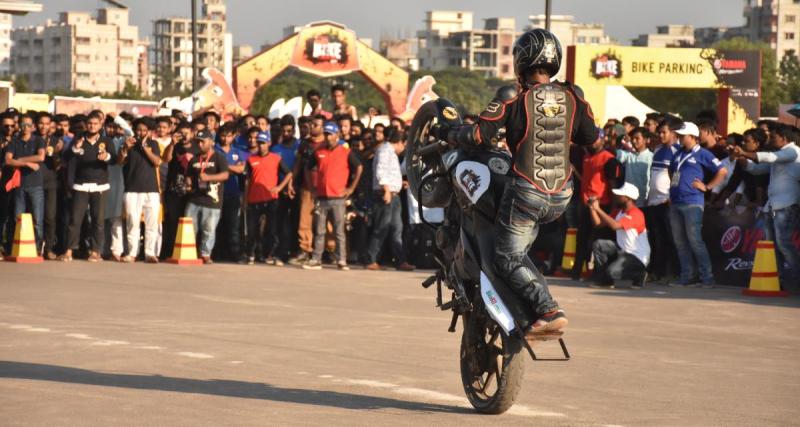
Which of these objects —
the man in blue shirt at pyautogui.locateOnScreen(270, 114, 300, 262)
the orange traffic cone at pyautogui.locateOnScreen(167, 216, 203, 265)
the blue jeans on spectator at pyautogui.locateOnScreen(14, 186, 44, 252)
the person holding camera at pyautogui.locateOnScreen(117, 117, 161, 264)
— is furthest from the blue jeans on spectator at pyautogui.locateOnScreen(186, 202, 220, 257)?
the blue jeans on spectator at pyautogui.locateOnScreen(14, 186, 44, 252)

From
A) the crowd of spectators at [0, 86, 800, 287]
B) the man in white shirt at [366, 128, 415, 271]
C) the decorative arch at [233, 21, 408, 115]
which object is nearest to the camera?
the crowd of spectators at [0, 86, 800, 287]

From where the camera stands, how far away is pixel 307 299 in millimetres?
15625

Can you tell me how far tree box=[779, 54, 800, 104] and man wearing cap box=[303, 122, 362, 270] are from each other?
92.6m

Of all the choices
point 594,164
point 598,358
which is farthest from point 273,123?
point 598,358

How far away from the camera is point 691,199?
17.9 metres

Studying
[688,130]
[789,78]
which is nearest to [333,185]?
[688,130]

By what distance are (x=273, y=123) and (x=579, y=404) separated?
13.6 metres

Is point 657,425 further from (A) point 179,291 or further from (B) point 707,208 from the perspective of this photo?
(B) point 707,208

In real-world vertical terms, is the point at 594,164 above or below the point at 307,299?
above

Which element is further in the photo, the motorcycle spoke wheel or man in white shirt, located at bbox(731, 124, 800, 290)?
man in white shirt, located at bbox(731, 124, 800, 290)

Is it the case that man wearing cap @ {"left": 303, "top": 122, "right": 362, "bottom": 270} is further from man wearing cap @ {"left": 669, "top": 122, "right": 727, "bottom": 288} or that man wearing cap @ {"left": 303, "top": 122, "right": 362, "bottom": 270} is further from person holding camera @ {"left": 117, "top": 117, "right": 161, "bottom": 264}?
man wearing cap @ {"left": 669, "top": 122, "right": 727, "bottom": 288}

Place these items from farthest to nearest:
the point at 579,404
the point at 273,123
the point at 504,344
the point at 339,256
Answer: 1. the point at 273,123
2. the point at 339,256
3. the point at 579,404
4. the point at 504,344

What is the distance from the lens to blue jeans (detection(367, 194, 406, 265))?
66.0 feet

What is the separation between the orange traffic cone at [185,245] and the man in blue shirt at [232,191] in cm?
71
